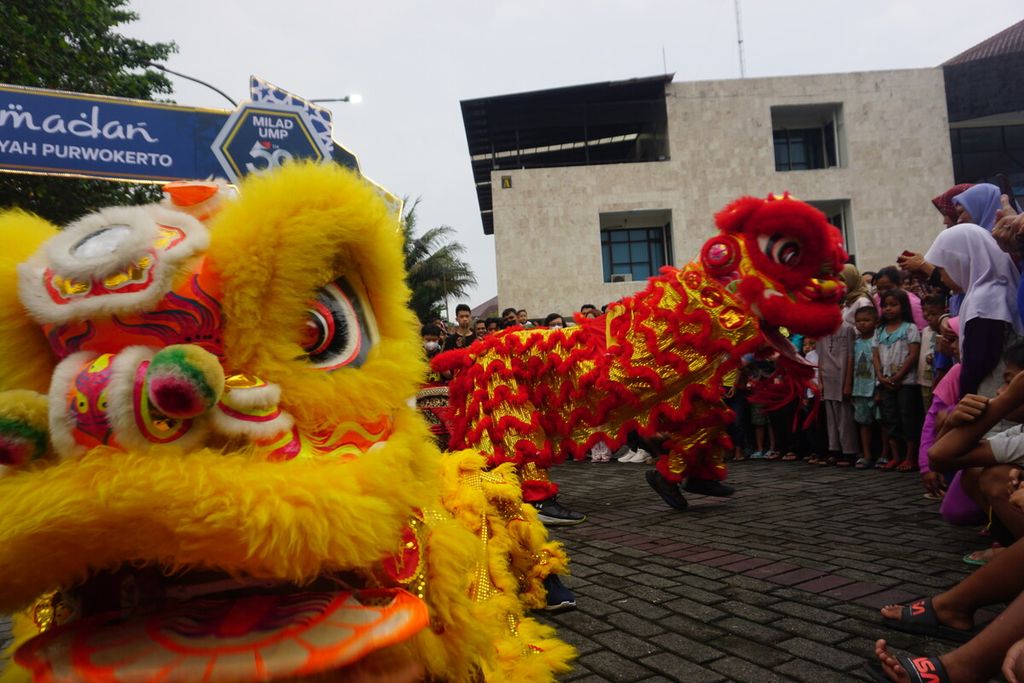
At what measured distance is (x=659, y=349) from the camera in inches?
150

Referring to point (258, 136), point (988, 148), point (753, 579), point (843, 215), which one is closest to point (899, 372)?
point (753, 579)

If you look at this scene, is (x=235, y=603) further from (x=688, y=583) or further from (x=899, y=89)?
(x=899, y=89)

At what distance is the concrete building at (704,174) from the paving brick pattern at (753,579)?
13.3 m

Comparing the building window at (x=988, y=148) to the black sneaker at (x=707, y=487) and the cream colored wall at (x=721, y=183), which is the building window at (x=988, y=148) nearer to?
the cream colored wall at (x=721, y=183)

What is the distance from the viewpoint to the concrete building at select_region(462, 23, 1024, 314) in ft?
60.5

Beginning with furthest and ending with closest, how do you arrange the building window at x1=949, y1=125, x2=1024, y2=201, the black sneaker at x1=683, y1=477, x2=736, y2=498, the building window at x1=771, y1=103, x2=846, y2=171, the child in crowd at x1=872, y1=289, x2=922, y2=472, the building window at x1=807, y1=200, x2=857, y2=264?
→ the building window at x1=949, y1=125, x2=1024, y2=201 < the building window at x1=771, y1=103, x2=846, y2=171 < the building window at x1=807, y1=200, x2=857, y2=264 < the child in crowd at x1=872, y1=289, x2=922, y2=472 < the black sneaker at x1=683, y1=477, x2=736, y2=498

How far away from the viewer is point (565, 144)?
71.5ft

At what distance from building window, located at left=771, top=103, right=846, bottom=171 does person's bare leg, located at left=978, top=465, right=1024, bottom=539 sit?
18.8 metres

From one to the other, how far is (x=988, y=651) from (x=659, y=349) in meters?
2.07

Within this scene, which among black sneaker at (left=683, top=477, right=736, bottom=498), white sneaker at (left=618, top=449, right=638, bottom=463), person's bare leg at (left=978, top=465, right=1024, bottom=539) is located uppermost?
person's bare leg at (left=978, top=465, right=1024, bottom=539)

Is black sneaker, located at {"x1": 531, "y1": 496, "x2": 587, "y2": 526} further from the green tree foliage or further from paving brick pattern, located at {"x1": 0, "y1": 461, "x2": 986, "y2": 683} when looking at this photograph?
the green tree foliage

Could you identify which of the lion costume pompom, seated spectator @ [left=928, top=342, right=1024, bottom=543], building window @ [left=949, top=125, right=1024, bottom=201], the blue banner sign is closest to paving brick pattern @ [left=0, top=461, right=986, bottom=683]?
seated spectator @ [left=928, top=342, right=1024, bottom=543]

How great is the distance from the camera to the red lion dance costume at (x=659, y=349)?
12.3 feet

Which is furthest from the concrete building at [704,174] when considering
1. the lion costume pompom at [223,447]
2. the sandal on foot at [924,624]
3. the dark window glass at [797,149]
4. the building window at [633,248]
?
the lion costume pompom at [223,447]
